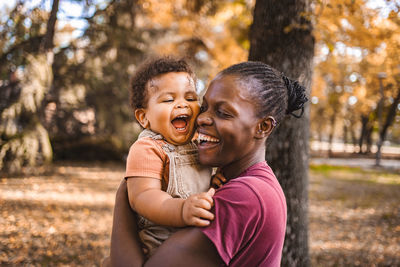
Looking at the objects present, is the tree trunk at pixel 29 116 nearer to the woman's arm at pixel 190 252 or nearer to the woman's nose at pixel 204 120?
the woman's nose at pixel 204 120

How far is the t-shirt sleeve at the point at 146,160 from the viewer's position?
4.75ft

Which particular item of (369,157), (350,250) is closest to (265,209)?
(350,250)

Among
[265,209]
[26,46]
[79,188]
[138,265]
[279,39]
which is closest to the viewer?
[265,209]

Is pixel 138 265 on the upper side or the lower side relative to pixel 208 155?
lower

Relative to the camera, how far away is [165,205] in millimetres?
1313

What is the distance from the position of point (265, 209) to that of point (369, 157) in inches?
1286

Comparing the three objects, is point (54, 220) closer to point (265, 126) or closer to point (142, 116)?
point (142, 116)

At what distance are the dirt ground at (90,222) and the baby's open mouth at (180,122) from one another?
165 inches

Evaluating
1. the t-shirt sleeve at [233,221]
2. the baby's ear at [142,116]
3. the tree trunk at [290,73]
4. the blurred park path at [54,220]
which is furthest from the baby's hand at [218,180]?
the blurred park path at [54,220]

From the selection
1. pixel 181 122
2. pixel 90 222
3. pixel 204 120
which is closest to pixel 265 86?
pixel 204 120

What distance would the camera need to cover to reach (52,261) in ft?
16.1

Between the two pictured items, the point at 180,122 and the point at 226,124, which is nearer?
the point at 226,124

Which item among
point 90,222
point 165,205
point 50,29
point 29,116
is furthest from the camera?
point 29,116

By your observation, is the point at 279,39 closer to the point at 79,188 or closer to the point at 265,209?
the point at 265,209
